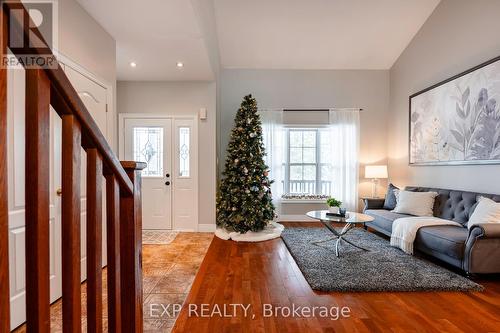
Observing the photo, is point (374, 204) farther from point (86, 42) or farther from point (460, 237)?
point (86, 42)

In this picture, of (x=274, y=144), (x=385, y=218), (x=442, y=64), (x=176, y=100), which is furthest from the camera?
(x=274, y=144)

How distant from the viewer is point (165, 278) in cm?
283

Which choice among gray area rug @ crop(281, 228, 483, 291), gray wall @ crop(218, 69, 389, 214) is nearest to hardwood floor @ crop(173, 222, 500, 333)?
gray area rug @ crop(281, 228, 483, 291)

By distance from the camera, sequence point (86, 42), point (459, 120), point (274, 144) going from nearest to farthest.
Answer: point (86, 42) < point (459, 120) < point (274, 144)

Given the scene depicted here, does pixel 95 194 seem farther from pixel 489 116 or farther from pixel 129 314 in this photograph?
pixel 489 116

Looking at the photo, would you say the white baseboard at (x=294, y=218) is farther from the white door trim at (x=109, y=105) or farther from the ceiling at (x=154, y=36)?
the white door trim at (x=109, y=105)

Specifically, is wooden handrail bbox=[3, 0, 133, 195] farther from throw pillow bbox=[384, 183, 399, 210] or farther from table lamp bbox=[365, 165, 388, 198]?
table lamp bbox=[365, 165, 388, 198]

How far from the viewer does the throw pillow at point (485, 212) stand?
115 inches

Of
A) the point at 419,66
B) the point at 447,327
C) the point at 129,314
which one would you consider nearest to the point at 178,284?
the point at 129,314

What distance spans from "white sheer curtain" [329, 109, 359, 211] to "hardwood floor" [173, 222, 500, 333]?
2.84 meters

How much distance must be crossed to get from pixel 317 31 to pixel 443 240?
390 centimetres

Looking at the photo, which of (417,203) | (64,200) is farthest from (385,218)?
(64,200)

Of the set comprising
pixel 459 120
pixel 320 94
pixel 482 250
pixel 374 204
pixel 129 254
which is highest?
pixel 320 94

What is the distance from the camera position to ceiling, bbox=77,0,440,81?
110 inches
